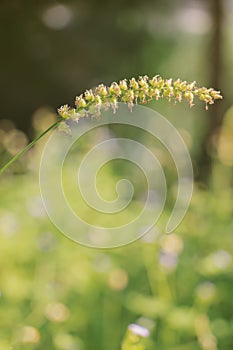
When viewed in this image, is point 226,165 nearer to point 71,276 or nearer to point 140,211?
point 140,211

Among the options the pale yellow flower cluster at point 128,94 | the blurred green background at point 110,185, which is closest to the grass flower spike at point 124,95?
the pale yellow flower cluster at point 128,94

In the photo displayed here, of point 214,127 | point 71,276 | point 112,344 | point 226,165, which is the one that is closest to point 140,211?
point 226,165

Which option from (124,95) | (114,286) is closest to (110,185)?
(114,286)

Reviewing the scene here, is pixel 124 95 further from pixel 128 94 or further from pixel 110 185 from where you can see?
pixel 110 185

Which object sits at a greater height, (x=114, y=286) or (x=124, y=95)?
(x=124, y=95)

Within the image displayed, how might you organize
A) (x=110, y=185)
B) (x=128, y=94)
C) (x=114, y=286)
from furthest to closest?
1. (x=110, y=185)
2. (x=114, y=286)
3. (x=128, y=94)

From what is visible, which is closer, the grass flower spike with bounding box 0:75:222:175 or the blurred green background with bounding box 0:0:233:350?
the grass flower spike with bounding box 0:75:222:175

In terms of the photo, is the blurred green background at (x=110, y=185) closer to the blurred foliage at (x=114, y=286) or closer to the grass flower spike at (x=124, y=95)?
the blurred foliage at (x=114, y=286)

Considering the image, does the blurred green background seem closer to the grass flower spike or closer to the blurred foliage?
the blurred foliage

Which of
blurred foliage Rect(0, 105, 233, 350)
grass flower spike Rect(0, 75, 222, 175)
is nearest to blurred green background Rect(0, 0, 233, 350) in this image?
blurred foliage Rect(0, 105, 233, 350)
